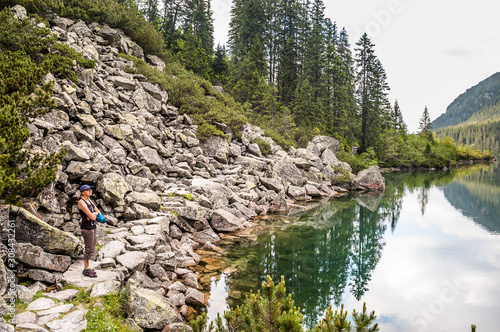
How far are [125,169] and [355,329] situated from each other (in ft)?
41.7

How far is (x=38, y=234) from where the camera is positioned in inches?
275

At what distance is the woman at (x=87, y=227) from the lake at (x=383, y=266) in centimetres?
360

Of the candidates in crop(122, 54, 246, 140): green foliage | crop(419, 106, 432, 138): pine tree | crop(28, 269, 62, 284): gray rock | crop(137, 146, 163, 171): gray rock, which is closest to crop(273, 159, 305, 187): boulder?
crop(122, 54, 246, 140): green foliage

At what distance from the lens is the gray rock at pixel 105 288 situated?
6523mm

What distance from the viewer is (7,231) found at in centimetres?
654

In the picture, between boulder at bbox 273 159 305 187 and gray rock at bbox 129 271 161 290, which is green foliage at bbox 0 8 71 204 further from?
boulder at bbox 273 159 305 187

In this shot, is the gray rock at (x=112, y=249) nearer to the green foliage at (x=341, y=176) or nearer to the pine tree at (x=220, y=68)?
the green foliage at (x=341, y=176)

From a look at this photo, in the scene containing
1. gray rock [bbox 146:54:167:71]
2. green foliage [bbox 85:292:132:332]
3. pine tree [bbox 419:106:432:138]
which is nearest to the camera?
green foliage [bbox 85:292:132:332]

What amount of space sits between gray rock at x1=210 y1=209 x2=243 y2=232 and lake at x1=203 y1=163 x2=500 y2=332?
1564 mm

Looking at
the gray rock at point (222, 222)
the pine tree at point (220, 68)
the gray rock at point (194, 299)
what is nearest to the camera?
the gray rock at point (194, 299)

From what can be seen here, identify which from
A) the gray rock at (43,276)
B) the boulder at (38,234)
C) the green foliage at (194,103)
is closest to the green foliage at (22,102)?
the boulder at (38,234)

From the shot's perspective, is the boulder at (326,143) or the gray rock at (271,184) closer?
the gray rock at (271,184)

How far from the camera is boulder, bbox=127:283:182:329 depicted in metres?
6.48

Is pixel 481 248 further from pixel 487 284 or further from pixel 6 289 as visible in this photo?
pixel 6 289
